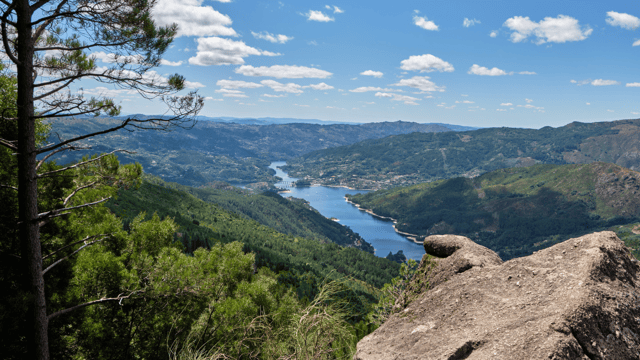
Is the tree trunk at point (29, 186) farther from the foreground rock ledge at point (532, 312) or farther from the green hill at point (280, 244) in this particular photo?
the green hill at point (280, 244)

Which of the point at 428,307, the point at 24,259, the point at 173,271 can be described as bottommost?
the point at 173,271

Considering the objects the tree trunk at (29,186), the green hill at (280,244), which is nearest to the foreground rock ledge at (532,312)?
the tree trunk at (29,186)

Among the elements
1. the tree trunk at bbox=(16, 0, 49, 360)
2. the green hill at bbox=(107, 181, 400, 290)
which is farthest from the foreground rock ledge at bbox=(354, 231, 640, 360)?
the green hill at bbox=(107, 181, 400, 290)

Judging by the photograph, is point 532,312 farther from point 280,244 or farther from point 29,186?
point 280,244

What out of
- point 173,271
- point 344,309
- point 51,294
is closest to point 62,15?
point 51,294

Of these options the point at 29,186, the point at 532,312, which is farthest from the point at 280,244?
the point at 532,312

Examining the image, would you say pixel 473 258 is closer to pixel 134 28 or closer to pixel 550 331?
pixel 550 331
